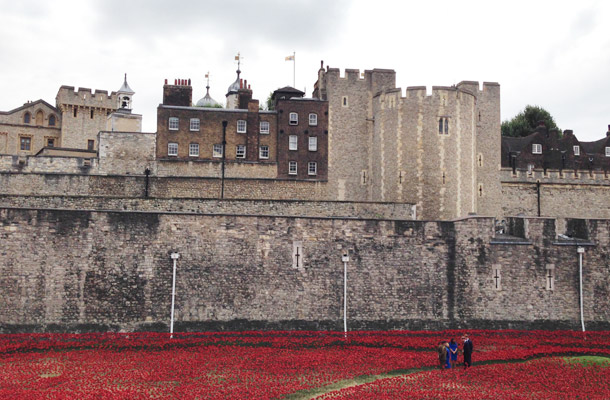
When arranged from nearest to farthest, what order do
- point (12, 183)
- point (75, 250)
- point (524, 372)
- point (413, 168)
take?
point (524, 372)
point (75, 250)
point (12, 183)
point (413, 168)

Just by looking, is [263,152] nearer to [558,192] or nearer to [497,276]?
[497,276]

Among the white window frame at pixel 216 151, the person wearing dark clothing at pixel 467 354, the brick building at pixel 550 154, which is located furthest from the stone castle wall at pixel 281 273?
the brick building at pixel 550 154

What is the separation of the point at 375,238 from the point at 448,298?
3965 mm

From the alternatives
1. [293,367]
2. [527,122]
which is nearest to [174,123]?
[293,367]

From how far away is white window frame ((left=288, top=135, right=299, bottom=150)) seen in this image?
45.0m

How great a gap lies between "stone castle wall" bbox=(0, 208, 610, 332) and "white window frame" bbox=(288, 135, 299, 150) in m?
18.1

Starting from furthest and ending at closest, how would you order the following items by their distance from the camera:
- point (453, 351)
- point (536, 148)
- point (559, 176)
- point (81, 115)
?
point (81, 115), point (536, 148), point (559, 176), point (453, 351)

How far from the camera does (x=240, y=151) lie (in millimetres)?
44500

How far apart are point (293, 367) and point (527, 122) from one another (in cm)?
5662

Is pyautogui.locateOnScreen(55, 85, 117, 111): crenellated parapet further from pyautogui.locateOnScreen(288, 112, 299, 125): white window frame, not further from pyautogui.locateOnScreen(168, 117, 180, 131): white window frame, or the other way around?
pyautogui.locateOnScreen(288, 112, 299, 125): white window frame

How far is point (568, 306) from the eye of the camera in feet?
91.8

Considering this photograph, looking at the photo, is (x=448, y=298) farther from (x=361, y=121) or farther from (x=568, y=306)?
(x=361, y=121)

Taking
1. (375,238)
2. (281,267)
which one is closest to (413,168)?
(375,238)

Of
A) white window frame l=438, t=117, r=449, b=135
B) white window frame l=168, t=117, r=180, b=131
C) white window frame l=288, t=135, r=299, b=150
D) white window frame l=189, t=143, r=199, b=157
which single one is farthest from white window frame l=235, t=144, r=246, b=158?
white window frame l=438, t=117, r=449, b=135
